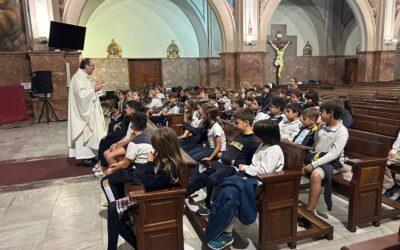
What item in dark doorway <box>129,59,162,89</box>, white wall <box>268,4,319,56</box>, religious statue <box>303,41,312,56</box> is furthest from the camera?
religious statue <box>303,41,312,56</box>

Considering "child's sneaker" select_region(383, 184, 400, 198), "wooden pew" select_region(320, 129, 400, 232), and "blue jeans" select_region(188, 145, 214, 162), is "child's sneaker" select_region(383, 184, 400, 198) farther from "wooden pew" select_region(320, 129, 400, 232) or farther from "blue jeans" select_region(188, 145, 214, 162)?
"blue jeans" select_region(188, 145, 214, 162)

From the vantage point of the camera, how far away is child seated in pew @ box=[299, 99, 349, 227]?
3.09 meters

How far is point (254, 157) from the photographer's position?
9.48 feet

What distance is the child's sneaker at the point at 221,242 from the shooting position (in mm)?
2518

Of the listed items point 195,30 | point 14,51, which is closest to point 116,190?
point 14,51

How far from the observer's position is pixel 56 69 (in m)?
10.1

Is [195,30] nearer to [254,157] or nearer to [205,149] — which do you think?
[205,149]

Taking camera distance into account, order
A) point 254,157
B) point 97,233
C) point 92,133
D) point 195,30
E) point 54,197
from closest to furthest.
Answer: point 254,157 → point 97,233 → point 54,197 → point 92,133 → point 195,30

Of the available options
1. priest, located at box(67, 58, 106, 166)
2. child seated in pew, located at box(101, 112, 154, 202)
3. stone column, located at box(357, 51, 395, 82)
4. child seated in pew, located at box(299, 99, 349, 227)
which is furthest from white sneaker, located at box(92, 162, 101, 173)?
stone column, located at box(357, 51, 395, 82)

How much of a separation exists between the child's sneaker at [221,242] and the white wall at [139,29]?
15028mm

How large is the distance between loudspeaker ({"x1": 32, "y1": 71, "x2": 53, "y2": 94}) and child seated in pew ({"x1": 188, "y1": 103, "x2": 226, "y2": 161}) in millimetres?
7295

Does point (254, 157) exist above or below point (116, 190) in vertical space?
above

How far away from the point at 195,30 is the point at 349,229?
15.4 metres

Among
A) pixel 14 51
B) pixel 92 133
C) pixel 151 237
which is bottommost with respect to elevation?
pixel 151 237
